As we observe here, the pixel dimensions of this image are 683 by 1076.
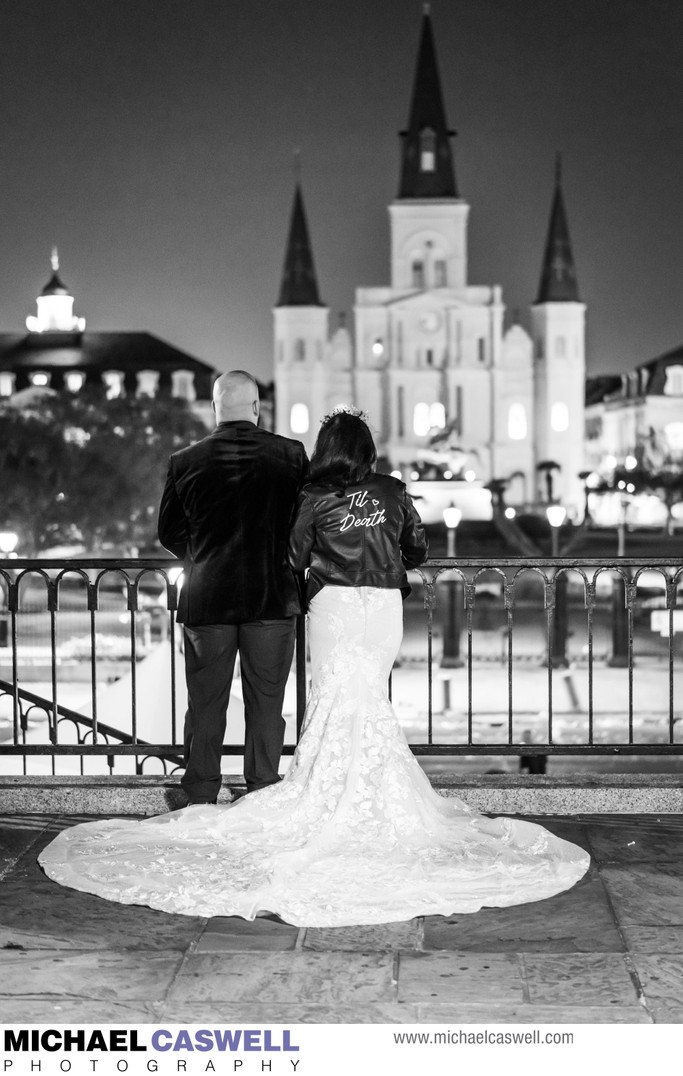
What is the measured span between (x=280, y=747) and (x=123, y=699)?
45.2 feet

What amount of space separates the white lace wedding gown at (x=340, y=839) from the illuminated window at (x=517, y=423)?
8983 cm

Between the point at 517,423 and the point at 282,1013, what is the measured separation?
92.6 metres

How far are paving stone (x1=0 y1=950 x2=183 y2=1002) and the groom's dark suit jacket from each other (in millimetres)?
1813

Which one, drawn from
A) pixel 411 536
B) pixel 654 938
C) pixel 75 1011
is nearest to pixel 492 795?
pixel 411 536

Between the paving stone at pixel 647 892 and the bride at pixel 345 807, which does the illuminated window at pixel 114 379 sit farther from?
the paving stone at pixel 647 892

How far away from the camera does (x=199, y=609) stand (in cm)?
614

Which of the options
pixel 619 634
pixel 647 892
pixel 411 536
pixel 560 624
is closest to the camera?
pixel 647 892

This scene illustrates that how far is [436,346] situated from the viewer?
94312 millimetres

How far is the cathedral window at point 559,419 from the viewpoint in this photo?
9544 centimetres

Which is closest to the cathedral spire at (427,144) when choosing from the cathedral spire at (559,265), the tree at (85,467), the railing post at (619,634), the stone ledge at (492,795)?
the cathedral spire at (559,265)

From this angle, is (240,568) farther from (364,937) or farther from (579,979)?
(579,979)

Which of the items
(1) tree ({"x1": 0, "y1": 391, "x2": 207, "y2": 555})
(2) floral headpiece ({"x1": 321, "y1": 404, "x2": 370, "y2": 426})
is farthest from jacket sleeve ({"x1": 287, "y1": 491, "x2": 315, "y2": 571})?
(1) tree ({"x1": 0, "y1": 391, "x2": 207, "y2": 555})

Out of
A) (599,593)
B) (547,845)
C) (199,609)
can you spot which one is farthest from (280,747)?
(599,593)

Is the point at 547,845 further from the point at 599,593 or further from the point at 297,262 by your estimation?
the point at 297,262
